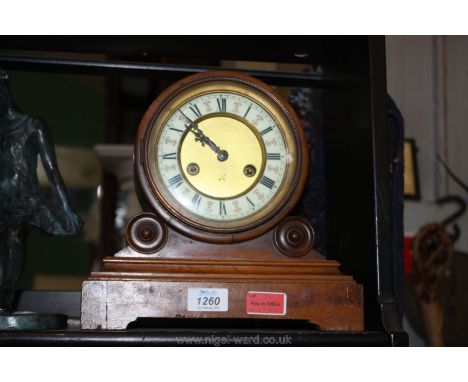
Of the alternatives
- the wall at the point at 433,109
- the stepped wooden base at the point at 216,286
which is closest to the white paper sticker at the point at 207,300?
the stepped wooden base at the point at 216,286

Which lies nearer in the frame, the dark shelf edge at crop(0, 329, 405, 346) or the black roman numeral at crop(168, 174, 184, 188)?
the dark shelf edge at crop(0, 329, 405, 346)

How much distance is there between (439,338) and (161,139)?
1.06m

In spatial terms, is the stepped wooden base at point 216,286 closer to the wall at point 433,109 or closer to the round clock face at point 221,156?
the round clock face at point 221,156

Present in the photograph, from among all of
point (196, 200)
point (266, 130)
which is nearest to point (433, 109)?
point (266, 130)

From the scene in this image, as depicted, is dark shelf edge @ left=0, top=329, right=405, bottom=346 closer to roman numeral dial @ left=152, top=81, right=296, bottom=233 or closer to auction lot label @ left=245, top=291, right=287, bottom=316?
→ auction lot label @ left=245, top=291, right=287, bottom=316

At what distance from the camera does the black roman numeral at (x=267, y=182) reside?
3.76 feet

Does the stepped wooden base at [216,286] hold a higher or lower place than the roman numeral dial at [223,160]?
lower

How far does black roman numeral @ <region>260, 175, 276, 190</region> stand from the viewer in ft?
3.76

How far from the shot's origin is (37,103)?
11.6 feet

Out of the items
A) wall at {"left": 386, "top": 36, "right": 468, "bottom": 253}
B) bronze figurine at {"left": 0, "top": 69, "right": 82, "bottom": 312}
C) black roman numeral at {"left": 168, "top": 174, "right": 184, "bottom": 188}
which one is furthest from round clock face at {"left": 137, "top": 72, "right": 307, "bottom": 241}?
wall at {"left": 386, "top": 36, "right": 468, "bottom": 253}

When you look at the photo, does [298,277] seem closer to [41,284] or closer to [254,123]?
[254,123]

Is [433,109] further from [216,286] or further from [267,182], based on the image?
[216,286]
